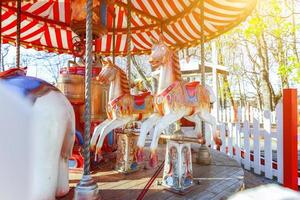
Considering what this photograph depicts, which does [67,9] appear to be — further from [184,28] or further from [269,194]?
[269,194]

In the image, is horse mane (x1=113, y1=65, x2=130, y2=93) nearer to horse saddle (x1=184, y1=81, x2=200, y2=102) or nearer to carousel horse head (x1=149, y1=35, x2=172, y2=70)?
carousel horse head (x1=149, y1=35, x2=172, y2=70)

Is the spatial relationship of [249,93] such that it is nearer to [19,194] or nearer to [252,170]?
[252,170]

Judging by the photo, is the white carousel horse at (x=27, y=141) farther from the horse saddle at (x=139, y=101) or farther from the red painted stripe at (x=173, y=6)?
the red painted stripe at (x=173, y=6)

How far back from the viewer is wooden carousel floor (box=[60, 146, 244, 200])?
2.59m

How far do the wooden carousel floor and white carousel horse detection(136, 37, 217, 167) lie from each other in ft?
1.24

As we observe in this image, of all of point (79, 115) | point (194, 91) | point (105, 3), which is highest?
point (105, 3)

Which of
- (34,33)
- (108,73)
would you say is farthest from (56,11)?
(108,73)

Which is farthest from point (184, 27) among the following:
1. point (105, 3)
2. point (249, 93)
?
point (249, 93)

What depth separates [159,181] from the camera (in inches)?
120

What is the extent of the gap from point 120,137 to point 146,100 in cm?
71

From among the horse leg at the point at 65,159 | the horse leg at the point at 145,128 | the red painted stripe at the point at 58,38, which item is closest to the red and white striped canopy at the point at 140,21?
the red painted stripe at the point at 58,38

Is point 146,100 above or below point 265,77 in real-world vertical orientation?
below

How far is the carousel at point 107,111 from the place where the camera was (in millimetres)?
1801

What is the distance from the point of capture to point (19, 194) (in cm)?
172
